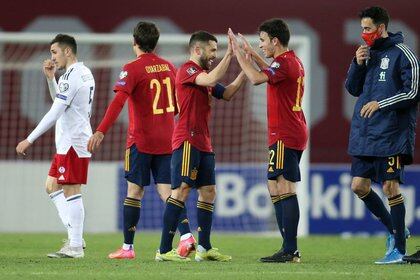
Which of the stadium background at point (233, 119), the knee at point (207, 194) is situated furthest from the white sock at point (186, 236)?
the stadium background at point (233, 119)

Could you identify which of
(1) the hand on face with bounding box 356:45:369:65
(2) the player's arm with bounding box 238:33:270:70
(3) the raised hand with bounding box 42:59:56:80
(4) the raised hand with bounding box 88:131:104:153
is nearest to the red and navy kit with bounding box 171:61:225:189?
(2) the player's arm with bounding box 238:33:270:70

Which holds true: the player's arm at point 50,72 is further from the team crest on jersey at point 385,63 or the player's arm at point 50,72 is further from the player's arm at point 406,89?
the player's arm at point 406,89

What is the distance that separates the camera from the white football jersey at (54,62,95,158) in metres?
9.28

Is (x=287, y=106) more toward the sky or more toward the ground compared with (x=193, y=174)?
more toward the sky

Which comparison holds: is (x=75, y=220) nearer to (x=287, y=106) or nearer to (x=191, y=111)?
(x=191, y=111)

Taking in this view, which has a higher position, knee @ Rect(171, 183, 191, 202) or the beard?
the beard

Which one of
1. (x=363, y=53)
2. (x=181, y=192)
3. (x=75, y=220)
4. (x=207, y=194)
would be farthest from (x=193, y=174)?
(x=363, y=53)

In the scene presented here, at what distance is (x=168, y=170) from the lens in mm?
9445

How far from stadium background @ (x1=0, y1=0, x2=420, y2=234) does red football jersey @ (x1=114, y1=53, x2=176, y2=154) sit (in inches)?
187

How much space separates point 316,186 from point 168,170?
16.7ft

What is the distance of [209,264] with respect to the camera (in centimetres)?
859

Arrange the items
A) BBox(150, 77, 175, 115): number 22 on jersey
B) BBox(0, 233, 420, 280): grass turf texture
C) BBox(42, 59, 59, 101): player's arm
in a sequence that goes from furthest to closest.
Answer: BBox(42, 59, 59, 101): player's arm → BBox(150, 77, 175, 115): number 22 on jersey → BBox(0, 233, 420, 280): grass turf texture

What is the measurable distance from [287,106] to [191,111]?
70 centimetres

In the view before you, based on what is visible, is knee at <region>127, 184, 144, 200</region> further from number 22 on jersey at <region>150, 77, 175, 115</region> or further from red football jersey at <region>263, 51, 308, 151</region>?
red football jersey at <region>263, 51, 308, 151</region>
